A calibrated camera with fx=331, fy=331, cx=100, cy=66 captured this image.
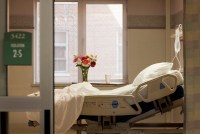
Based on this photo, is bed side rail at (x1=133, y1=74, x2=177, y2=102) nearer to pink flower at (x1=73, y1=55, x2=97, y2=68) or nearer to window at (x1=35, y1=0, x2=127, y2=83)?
pink flower at (x1=73, y1=55, x2=97, y2=68)

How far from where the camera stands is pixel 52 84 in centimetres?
190

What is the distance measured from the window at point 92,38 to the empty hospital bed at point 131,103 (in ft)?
8.27

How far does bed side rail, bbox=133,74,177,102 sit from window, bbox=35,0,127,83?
2.68 m

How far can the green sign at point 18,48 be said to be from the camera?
1876 millimetres

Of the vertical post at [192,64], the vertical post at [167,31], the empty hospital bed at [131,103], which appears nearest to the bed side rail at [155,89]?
the empty hospital bed at [131,103]

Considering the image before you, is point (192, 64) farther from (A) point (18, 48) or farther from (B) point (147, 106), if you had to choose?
(B) point (147, 106)

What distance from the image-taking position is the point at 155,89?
3281 millimetres

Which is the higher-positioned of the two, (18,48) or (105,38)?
(105,38)

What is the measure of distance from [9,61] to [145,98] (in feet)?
5.73

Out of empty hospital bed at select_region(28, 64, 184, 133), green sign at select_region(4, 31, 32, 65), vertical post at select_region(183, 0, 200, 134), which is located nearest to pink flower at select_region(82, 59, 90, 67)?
empty hospital bed at select_region(28, 64, 184, 133)

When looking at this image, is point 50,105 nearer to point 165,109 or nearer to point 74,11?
point 165,109

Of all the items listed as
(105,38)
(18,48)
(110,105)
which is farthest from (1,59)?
(105,38)

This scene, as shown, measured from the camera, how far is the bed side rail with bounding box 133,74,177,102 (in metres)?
3.25

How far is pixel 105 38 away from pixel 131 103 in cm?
284
